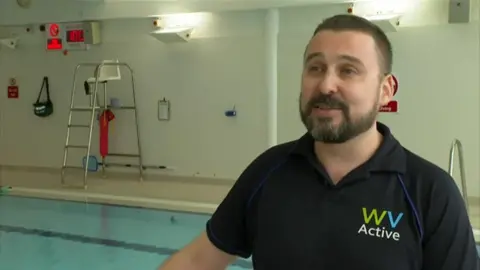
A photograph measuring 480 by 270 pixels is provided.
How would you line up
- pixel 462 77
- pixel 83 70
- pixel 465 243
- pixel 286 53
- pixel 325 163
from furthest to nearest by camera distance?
pixel 83 70, pixel 286 53, pixel 462 77, pixel 325 163, pixel 465 243

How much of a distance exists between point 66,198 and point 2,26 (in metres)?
3.05

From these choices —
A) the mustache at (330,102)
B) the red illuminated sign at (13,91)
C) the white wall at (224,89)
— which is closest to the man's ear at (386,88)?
the mustache at (330,102)

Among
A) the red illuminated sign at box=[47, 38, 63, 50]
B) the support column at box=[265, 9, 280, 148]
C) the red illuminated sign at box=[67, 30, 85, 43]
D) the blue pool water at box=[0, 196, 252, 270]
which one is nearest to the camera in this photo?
the blue pool water at box=[0, 196, 252, 270]

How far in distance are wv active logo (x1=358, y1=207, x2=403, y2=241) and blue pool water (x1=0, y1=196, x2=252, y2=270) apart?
122 inches

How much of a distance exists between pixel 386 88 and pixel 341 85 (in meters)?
0.13

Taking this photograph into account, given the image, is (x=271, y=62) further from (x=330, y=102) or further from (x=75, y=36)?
(x=330, y=102)

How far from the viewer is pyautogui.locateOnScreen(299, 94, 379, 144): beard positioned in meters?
1.19

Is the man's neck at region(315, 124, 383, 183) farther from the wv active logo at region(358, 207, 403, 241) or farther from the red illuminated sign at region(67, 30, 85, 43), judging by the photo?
the red illuminated sign at region(67, 30, 85, 43)

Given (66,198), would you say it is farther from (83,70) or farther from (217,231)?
(217,231)

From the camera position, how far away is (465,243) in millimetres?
1125

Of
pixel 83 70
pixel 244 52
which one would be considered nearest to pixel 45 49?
pixel 83 70

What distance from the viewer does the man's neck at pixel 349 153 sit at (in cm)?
126

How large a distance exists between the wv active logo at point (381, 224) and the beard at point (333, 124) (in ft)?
0.52

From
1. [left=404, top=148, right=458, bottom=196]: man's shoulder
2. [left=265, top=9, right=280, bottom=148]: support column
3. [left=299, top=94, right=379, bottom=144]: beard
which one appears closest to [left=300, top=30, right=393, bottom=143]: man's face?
[left=299, top=94, right=379, bottom=144]: beard
